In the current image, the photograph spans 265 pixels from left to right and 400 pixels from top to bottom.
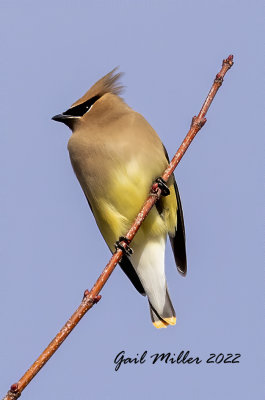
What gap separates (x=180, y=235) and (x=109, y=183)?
2.63ft

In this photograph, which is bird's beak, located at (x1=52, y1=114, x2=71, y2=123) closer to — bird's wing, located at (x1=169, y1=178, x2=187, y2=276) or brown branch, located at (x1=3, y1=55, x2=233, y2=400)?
bird's wing, located at (x1=169, y1=178, x2=187, y2=276)

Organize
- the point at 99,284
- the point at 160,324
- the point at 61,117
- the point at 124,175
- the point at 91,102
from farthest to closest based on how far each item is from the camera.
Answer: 1. the point at 160,324
2. the point at 91,102
3. the point at 61,117
4. the point at 124,175
5. the point at 99,284

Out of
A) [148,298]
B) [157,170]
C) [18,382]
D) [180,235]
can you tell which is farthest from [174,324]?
[18,382]

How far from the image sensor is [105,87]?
5070mm

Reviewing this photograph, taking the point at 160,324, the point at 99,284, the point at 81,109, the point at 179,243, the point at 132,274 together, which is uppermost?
the point at 81,109

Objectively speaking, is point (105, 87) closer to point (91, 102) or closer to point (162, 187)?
point (91, 102)

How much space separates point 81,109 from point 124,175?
772 millimetres

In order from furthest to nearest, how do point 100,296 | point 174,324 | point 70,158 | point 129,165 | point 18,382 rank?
1. point 174,324
2. point 70,158
3. point 129,165
4. point 100,296
5. point 18,382

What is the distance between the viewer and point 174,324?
17.2 ft

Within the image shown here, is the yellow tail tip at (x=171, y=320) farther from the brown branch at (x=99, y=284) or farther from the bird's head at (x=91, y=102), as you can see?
the bird's head at (x=91, y=102)

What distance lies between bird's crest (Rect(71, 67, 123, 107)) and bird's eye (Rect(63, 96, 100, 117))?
0.09ft

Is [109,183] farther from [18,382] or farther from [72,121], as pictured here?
[18,382]

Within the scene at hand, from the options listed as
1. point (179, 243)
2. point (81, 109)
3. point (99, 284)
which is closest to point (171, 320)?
point (179, 243)

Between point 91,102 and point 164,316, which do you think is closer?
point 91,102
